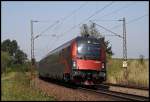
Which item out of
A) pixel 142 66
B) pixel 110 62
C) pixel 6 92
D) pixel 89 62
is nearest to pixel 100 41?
pixel 89 62

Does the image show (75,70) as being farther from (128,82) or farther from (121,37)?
(121,37)

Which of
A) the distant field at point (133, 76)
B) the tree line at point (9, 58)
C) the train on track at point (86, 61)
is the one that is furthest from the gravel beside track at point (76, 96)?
the distant field at point (133, 76)

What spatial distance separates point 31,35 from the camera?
5259cm

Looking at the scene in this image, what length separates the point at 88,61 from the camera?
30688 millimetres

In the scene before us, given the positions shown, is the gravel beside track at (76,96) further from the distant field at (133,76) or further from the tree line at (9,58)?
the distant field at (133,76)

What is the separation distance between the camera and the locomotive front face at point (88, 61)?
3039 centimetres

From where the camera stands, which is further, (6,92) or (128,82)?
(128,82)

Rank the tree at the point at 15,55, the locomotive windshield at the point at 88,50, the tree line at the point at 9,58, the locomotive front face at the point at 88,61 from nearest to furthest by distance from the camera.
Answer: the tree line at the point at 9,58, the locomotive front face at the point at 88,61, the locomotive windshield at the point at 88,50, the tree at the point at 15,55

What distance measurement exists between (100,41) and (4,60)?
948 centimetres

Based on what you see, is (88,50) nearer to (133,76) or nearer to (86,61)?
(86,61)

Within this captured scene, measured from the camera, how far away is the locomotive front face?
3039cm

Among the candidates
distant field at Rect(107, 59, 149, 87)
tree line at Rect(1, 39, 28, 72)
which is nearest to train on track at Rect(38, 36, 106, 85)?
tree line at Rect(1, 39, 28, 72)

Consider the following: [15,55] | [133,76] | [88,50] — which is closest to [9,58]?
[88,50]

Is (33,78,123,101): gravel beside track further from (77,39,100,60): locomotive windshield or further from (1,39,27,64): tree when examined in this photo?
(1,39,27,64): tree
